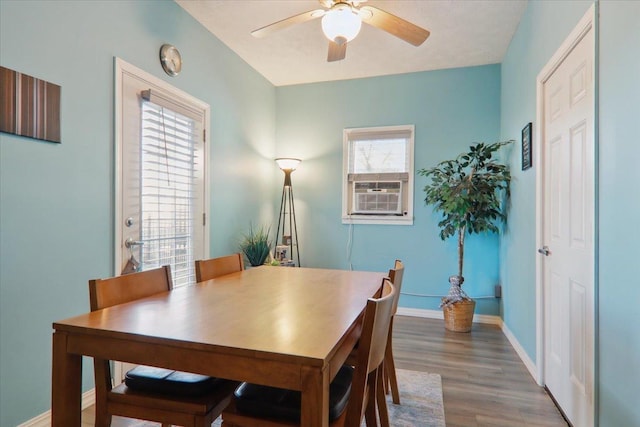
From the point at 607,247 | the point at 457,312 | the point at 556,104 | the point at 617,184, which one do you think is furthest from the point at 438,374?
the point at 556,104

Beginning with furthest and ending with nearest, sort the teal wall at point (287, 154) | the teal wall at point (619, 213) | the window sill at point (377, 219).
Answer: the window sill at point (377, 219) → the teal wall at point (287, 154) → the teal wall at point (619, 213)

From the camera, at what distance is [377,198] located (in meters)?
4.14

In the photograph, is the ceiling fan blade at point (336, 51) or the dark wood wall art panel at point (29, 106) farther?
the ceiling fan blade at point (336, 51)

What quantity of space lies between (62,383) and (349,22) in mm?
2040

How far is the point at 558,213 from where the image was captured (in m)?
2.10

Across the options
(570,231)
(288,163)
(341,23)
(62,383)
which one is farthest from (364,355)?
(288,163)

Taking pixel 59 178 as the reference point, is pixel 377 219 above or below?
below

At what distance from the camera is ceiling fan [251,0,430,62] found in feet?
6.35

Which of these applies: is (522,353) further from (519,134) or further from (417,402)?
(519,134)

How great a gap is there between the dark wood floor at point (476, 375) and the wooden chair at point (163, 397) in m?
0.76

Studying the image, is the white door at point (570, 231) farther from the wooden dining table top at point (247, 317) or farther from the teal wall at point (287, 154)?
the wooden dining table top at point (247, 317)

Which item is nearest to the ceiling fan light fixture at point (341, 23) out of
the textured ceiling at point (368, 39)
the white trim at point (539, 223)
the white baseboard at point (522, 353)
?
the textured ceiling at point (368, 39)

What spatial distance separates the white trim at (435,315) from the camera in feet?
12.1

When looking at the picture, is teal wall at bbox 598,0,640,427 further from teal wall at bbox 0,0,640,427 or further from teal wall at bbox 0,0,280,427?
teal wall at bbox 0,0,280,427
